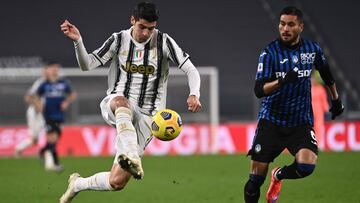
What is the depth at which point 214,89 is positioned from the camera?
24.1 meters

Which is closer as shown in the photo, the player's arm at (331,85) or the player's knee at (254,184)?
the player's knee at (254,184)

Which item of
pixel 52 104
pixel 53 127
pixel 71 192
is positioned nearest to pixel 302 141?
pixel 71 192

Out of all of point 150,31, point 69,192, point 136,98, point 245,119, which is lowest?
point 245,119

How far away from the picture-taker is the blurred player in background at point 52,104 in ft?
51.5

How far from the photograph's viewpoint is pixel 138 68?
8000 mm

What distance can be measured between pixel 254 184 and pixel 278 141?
0.50 meters

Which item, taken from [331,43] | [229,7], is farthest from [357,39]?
[229,7]

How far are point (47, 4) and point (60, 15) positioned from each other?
74cm

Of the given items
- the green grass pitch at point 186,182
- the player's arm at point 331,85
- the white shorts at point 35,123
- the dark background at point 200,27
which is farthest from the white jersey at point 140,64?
the dark background at point 200,27

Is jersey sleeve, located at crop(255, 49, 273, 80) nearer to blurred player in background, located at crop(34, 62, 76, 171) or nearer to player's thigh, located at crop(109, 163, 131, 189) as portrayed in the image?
player's thigh, located at crop(109, 163, 131, 189)

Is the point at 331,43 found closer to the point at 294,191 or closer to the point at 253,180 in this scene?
the point at 294,191

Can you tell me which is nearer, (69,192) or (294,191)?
(69,192)

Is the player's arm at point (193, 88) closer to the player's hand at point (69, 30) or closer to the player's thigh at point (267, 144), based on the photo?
the player's thigh at point (267, 144)

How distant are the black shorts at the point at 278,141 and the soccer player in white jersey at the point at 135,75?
87cm
